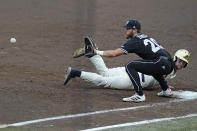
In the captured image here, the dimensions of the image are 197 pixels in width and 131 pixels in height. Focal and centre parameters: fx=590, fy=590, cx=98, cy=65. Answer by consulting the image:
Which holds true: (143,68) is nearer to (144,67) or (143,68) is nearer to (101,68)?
(144,67)

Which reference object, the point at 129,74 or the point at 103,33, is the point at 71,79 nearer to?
the point at 129,74

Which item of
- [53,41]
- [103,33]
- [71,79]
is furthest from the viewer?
[103,33]

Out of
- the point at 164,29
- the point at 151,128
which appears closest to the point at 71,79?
the point at 151,128

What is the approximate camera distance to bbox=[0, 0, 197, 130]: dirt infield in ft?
27.1

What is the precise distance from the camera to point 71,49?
12719 millimetres

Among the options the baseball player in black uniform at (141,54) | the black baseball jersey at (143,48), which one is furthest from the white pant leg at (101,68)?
the black baseball jersey at (143,48)

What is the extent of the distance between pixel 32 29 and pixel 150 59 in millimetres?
5999

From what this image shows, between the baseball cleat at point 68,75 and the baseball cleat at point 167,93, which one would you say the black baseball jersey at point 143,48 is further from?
the baseball cleat at point 68,75

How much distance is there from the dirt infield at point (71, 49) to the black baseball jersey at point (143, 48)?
0.72 m

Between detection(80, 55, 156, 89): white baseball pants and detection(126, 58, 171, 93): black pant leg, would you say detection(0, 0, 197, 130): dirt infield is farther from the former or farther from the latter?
detection(126, 58, 171, 93): black pant leg

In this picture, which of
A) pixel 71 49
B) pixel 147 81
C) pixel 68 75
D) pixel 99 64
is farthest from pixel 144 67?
pixel 71 49

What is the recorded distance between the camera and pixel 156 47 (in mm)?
9031

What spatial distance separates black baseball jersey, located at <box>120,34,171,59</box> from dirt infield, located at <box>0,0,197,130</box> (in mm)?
723

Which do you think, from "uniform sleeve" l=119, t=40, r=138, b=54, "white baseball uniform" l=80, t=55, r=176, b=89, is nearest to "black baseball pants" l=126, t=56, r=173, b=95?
"uniform sleeve" l=119, t=40, r=138, b=54
